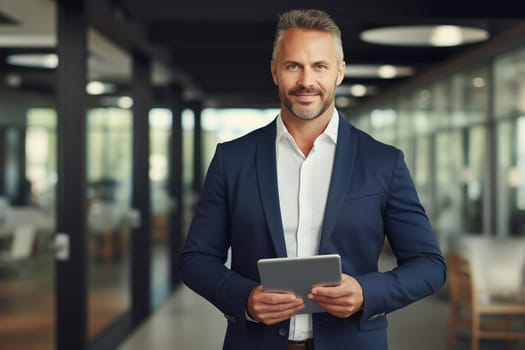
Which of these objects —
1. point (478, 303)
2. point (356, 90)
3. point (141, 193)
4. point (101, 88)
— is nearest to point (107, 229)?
point (141, 193)

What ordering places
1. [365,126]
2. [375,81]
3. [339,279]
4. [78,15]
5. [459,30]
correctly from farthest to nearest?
1. [365,126]
2. [375,81]
3. [459,30]
4. [78,15]
5. [339,279]

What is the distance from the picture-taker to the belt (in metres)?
2.27

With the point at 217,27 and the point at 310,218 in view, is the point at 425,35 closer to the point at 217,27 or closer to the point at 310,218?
the point at 217,27

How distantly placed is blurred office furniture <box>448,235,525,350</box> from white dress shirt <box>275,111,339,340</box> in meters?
5.36

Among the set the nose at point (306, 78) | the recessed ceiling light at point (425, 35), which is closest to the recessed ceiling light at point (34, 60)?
the recessed ceiling light at point (425, 35)

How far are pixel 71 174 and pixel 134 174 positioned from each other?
3.26 metres

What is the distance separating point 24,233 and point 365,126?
1384cm

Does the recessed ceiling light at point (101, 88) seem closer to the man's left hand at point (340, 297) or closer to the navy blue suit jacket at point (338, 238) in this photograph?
the navy blue suit jacket at point (338, 238)

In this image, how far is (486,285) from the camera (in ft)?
26.8

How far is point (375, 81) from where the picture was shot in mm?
14836

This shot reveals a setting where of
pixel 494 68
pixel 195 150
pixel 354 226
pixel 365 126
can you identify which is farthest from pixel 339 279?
pixel 365 126

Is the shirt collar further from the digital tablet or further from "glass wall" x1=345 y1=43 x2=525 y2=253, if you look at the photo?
"glass wall" x1=345 y1=43 x2=525 y2=253

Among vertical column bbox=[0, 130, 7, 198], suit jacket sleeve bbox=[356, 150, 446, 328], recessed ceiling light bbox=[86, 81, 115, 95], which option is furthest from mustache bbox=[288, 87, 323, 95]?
recessed ceiling light bbox=[86, 81, 115, 95]

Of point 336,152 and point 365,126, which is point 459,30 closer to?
point 336,152
